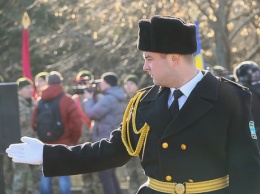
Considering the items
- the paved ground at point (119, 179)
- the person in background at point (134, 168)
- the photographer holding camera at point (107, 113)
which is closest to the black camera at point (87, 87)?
the photographer holding camera at point (107, 113)

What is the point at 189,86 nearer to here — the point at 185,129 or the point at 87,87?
the point at 185,129

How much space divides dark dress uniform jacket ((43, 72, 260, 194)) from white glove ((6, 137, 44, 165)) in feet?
1.83

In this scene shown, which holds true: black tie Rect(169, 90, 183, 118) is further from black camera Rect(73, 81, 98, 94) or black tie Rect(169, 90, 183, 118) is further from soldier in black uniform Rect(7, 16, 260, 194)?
black camera Rect(73, 81, 98, 94)

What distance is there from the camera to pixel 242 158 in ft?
13.6

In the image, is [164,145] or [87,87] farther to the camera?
[87,87]

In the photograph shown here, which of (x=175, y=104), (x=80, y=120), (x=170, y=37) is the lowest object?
(x=80, y=120)

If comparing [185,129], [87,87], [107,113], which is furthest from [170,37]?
[87,87]

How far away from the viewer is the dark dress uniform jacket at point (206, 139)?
4184 mm

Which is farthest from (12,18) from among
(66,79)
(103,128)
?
(103,128)

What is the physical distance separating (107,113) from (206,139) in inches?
229

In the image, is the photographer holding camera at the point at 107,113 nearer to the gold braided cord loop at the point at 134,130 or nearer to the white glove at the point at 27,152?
the gold braided cord loop at the point at 134,130

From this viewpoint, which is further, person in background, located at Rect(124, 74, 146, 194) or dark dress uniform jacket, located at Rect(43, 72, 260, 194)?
person in background, located at Rect(124, 74, 146, 194)

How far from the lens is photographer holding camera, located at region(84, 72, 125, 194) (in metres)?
9.92

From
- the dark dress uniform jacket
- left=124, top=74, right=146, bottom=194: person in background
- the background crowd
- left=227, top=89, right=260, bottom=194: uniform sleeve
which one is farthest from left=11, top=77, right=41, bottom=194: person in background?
left=227, top=89, right=260, bottom=194: uniform sleeve
